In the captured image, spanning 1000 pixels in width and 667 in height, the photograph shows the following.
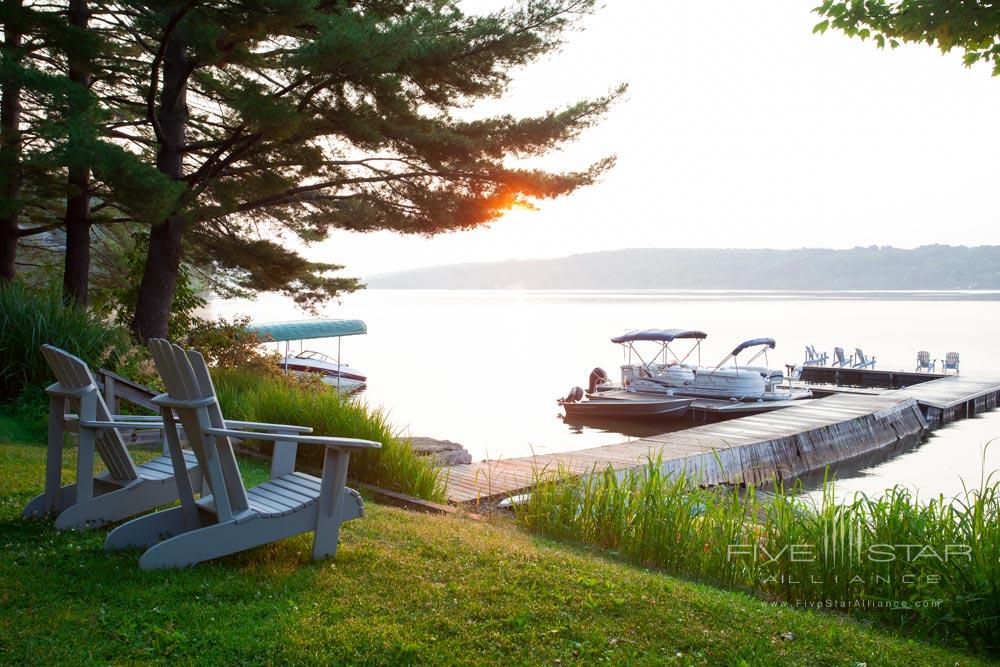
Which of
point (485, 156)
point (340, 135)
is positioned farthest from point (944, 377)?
point (340, 135)

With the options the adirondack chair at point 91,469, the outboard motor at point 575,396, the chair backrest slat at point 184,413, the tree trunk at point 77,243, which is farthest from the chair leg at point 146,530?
the outboard motor at point 575,396

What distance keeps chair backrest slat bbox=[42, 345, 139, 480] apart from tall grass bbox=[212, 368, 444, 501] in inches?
108

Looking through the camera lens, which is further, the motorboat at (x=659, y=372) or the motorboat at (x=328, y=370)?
the motorboat at (x=328, y=370)

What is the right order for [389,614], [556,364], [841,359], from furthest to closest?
[556,364] → [841,359] → [389,614]

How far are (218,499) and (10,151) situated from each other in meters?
10.1

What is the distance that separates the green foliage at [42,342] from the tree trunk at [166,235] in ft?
7.90

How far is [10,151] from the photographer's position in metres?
11.6

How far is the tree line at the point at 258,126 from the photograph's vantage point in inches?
401

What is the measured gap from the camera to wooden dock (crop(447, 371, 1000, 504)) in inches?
339

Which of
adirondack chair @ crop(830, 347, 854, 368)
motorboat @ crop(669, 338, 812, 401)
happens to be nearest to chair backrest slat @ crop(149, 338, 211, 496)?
motorboat @ crop(669, 338, 812, 401)

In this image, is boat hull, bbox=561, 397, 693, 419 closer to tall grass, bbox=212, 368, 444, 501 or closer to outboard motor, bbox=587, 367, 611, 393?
outboard motor, bbox=587, 367, 611, 393

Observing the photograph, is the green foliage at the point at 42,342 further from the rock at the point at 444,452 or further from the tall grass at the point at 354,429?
the rock at the point at 444,452

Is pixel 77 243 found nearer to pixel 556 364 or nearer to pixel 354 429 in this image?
A: pixel 354 429

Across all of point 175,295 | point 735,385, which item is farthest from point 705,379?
point 175,295
